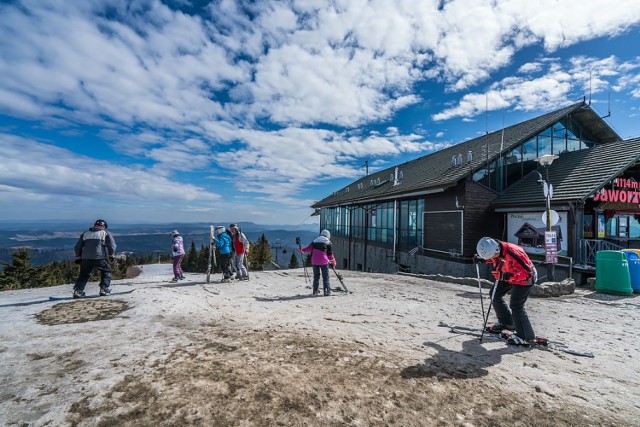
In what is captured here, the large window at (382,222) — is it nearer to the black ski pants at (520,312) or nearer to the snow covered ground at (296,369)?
the snow covered ground at (296,369)

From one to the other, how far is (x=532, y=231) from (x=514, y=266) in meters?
12.3

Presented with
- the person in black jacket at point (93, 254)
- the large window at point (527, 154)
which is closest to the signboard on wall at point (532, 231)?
the large window at point (527, 154)

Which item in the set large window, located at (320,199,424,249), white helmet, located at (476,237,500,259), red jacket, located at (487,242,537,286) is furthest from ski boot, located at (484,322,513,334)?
large window, located at (320,199,424,249)

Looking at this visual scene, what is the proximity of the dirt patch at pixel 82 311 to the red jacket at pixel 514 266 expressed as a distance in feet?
24.4

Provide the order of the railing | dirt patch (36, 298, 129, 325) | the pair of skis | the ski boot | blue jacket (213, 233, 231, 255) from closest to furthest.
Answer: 1. the pair of skis
2. the ski boot
3. dirt patch (36, 298, 129, 325)
4. blue jacket (213, 233, 231, 255)
5. the railing

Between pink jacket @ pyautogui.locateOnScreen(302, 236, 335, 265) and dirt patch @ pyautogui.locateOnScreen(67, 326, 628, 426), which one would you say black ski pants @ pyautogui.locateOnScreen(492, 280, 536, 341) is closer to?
dirt patch @ pyautogui.locateOnScreen(67, 326, 628, 426)

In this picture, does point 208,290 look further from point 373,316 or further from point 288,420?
→ point 288,420

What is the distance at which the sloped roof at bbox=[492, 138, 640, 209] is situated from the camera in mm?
13352

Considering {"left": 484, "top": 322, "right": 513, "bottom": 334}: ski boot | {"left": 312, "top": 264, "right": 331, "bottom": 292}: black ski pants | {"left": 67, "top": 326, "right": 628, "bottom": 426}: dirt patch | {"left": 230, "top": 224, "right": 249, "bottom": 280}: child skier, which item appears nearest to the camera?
{"left": 67, "top": 326, "right": 628, "bottom": 426}: dirt patch

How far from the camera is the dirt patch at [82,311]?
231 inches

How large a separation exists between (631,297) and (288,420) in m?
12.0

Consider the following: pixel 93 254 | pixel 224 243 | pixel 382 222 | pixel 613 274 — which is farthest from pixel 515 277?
pixel 382 222

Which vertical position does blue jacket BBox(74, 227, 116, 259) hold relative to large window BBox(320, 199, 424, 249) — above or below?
below

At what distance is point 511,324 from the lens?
5566mm
